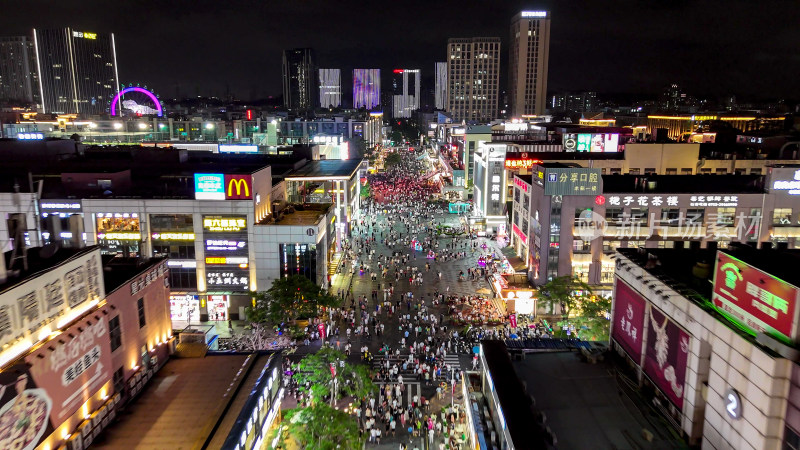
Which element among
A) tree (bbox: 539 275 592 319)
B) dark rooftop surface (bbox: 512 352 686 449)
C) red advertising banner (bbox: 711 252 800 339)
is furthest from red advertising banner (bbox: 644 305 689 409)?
tree (bbox: 539 275 592 319)

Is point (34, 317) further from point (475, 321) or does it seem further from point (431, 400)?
point (475, 321)

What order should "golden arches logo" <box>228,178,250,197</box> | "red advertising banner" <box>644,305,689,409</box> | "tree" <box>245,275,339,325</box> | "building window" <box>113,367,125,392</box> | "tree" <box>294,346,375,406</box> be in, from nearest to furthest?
"red advertising banner" <box>644,305,689,409</box>
"building window" <box>113,367,125,392</box>
"tree" <box>294,346,375,406</box>
"tree" <box>245,275,339,325</box>
"golden arches logo" <box>228,178,250,197</box>

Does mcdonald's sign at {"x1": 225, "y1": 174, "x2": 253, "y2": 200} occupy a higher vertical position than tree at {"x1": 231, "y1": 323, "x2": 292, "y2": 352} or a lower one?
higher

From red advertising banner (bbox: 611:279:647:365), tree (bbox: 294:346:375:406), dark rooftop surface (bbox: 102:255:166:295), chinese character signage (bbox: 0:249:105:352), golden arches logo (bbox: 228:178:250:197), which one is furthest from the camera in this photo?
golden arches logo (bbox: 228:178:250:197)

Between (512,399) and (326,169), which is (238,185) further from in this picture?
(512,399)

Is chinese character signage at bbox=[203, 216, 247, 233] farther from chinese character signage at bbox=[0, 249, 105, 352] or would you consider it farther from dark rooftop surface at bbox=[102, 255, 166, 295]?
chinese character signage at bbox=[0, 249, 105, 352]

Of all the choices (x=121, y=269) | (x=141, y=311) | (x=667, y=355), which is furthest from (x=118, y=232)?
(x=667, y=355)
